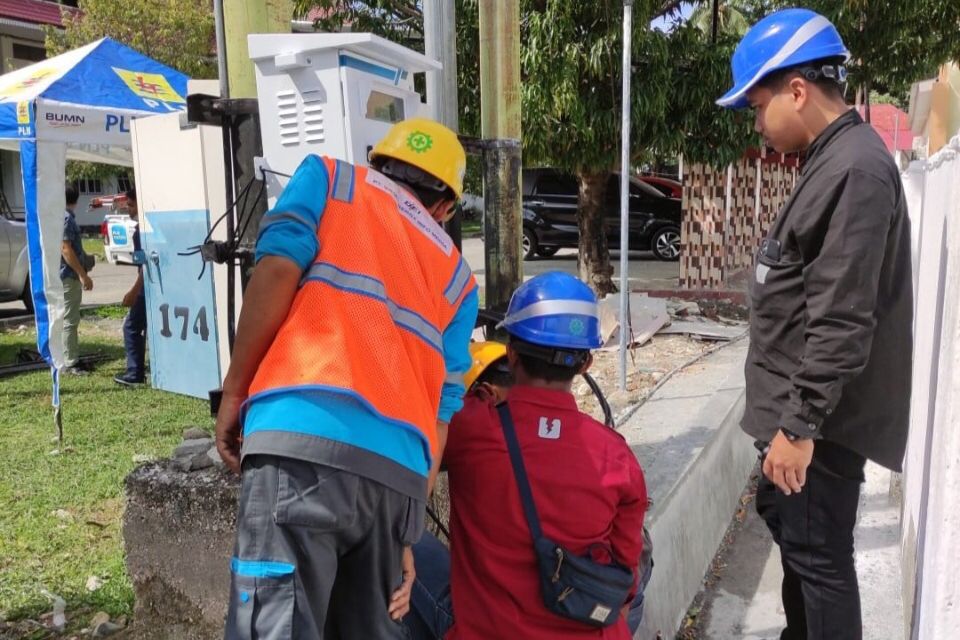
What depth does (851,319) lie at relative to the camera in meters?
2.02

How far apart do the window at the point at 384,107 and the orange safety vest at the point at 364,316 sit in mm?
857

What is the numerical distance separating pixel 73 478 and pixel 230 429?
3.50m

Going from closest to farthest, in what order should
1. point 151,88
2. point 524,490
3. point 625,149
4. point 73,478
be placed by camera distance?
point 524,490, point 73,478, point 625,149, point 151,88

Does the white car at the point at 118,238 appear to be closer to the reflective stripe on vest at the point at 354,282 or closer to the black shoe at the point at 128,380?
the black shoe at the point at 128,380

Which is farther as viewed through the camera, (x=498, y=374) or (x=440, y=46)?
(x=440, y=46)

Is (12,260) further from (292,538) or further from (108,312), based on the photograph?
(292,538)

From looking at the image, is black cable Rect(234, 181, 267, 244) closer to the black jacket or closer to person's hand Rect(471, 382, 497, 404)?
person's hand Rect(471, 382, 497, 404)

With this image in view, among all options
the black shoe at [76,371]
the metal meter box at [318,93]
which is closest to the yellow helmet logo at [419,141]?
the metal meter box at [318,93]

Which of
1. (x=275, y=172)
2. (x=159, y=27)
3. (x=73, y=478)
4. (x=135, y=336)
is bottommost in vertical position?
(x=73, y=478)

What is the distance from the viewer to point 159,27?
1586cm

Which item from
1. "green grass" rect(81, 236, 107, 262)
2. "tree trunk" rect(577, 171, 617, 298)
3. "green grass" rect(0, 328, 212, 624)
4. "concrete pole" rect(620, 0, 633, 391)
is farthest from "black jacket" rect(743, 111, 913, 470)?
"green grass" rect(81, 236, 107, 262)

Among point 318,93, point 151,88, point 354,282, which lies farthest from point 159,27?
point 354,282

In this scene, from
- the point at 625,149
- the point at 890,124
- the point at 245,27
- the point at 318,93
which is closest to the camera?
the point at 318,93

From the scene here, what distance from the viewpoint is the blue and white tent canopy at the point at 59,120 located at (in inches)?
207
